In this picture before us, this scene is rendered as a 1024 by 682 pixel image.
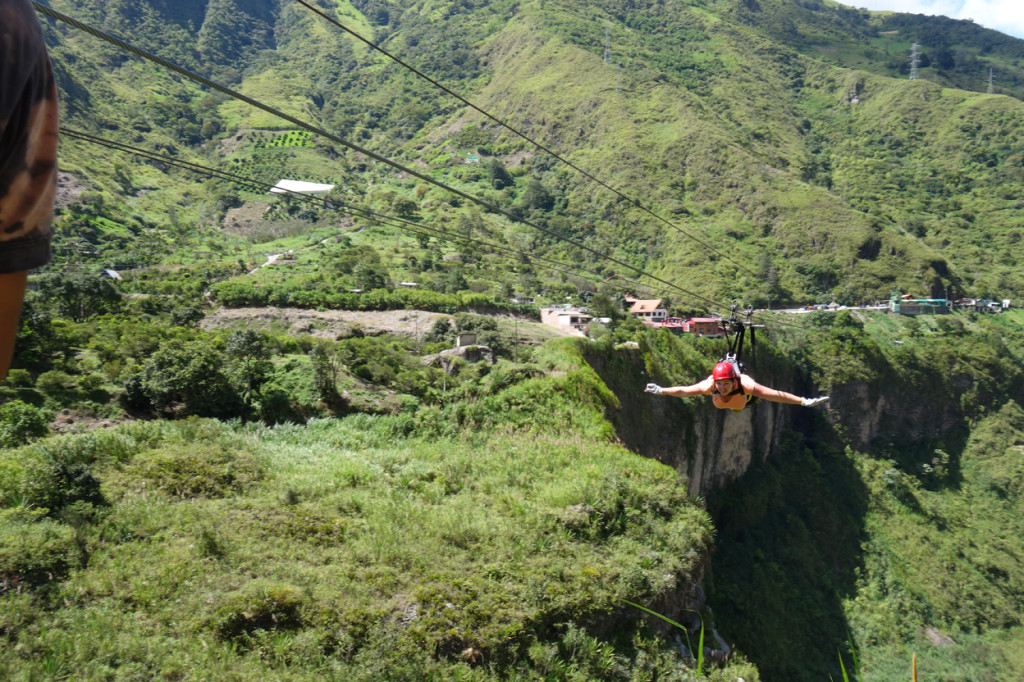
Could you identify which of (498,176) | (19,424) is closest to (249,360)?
(19,424)

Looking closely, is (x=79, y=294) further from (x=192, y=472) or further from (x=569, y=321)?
(x=569, y=321)

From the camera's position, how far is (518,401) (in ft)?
55.3

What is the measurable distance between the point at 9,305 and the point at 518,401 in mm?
15940

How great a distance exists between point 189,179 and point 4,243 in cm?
10160

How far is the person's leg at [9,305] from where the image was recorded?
3.41 ft

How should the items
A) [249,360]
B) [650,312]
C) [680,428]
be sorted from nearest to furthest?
[249,360]
[680,428]
[650,312]

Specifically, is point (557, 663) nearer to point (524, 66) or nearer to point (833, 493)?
point (833, 493)

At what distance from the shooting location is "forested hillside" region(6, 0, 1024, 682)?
916 cm

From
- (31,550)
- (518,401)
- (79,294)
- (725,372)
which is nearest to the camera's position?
(725,372)

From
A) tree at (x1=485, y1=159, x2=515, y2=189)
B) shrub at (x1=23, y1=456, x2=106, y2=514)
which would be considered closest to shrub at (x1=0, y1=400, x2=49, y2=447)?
shrub at (x1=23, y1=456, x2=106, y2=514)

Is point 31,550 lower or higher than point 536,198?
lower

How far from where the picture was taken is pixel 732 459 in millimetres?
32125

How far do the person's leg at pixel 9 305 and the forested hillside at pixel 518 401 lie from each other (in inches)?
75.2

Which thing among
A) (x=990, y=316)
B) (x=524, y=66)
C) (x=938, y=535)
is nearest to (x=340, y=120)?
(x=524, y=66)
